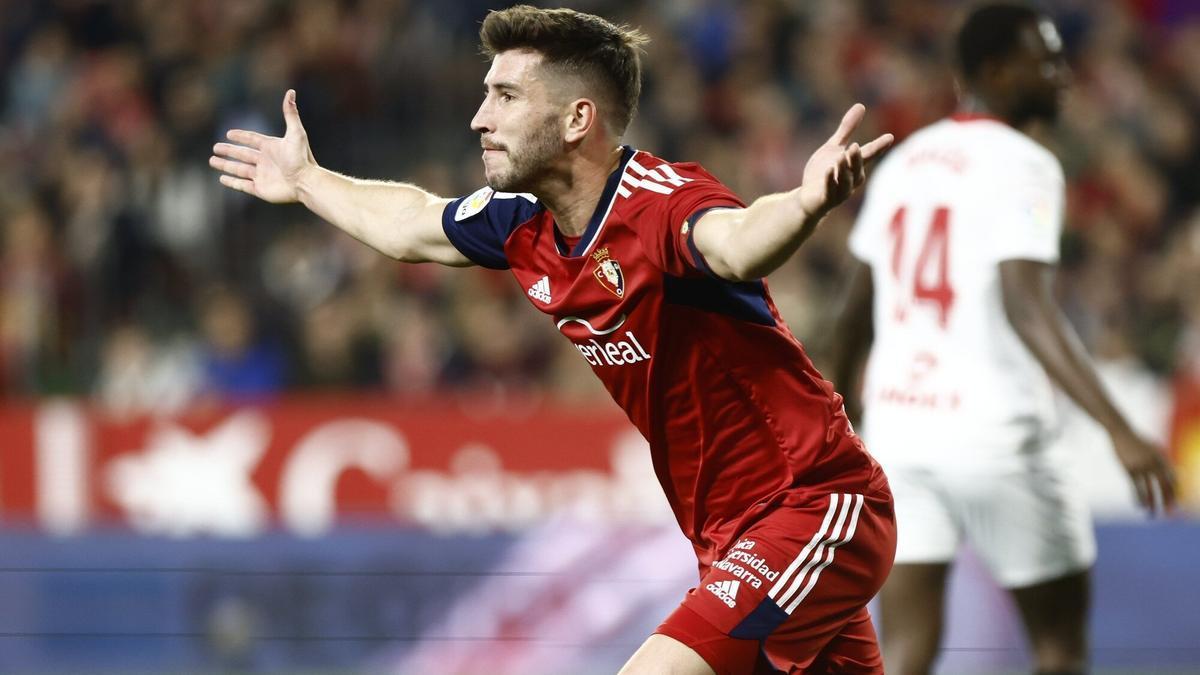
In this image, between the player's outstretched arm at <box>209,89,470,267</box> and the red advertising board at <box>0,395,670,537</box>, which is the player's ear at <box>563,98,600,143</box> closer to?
the player's outstretched arm at <box>209,89,470,267</box>

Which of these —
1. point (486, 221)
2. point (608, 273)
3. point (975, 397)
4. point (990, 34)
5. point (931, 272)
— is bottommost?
point (975, 397)

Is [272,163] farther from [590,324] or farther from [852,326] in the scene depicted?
[852,326]

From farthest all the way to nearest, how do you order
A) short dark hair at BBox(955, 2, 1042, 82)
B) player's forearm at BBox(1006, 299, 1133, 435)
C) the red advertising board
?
the red advertising board, short dark hair at BBox(955, 2, 1042, 82), player's forearm at BBox(1006, 299, 1133, 435)

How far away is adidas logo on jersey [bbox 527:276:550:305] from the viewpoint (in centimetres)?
466

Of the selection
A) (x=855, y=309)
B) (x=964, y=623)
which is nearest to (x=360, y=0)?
(x=964, y=623)

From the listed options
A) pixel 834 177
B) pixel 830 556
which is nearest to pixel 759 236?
pixel 834 177

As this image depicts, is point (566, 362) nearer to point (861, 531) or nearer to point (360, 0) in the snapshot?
point (360, 0)

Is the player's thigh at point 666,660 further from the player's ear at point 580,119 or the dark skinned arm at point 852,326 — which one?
the dark skinned arm at point 852,326

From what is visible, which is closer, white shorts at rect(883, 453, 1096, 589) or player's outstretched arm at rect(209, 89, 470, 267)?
player's outstretched arm at rect(209, 89, 470, 267)

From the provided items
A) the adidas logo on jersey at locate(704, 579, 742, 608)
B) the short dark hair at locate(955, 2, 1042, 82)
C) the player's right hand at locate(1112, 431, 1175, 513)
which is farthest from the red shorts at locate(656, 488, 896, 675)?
the short dark hair at locate(955, 2, 1042, 82)

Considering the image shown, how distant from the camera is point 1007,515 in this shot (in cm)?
595

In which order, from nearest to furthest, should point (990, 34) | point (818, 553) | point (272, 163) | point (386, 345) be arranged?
point (818, 553) → point (272, 163) → point (990, 34) → point (386, 345)

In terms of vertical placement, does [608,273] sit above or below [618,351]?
above

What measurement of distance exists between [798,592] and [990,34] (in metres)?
2.40
